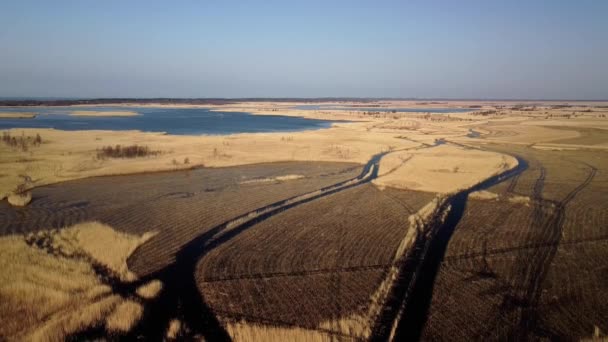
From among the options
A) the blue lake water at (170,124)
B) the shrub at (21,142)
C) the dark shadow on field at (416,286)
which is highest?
the blue lake water at (170,124)

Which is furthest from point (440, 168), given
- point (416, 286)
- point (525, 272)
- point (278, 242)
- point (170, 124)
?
point (170, 124)

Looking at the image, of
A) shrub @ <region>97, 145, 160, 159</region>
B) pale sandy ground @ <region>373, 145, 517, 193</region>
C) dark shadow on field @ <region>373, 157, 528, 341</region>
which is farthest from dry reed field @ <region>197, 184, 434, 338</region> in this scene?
shrub @ <region>97, 145, 160, 159</region>

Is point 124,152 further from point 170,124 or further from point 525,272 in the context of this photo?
point 170,124

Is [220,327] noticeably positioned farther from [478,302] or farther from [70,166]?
[70,166]

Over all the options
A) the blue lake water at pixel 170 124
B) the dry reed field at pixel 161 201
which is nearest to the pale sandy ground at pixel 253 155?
the dry reed field at pixel 161 201

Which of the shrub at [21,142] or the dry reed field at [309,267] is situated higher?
the shrub at [21,142]

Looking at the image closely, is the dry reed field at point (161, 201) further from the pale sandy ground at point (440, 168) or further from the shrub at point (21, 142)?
the shrub at point (21, 142)

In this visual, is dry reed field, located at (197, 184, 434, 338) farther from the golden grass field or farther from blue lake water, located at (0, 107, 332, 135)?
blue lake water, located at (0, 107, 332, 135)
